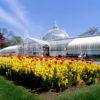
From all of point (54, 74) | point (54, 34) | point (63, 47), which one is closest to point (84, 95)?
point (54, 74)

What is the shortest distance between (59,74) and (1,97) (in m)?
1.91

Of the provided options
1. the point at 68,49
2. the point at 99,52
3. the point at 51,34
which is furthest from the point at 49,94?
the point at 51,34

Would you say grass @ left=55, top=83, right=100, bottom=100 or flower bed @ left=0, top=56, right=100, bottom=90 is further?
flower bed @ left=0, top=56, right=100, bottom=90

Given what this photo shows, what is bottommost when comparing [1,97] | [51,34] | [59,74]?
[1,97]

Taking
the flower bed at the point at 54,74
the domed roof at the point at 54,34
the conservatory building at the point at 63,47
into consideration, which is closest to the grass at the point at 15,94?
the flower bed at the point at 54,74

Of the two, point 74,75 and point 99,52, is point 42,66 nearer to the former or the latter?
point 74,75

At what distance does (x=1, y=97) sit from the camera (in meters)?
8.47

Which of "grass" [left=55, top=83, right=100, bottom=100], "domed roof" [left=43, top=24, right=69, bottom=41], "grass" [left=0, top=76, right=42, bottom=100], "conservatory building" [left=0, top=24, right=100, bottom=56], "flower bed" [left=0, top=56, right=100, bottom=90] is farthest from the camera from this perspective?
"domed roof" [left=43, top=24, right=69, bottom=41]

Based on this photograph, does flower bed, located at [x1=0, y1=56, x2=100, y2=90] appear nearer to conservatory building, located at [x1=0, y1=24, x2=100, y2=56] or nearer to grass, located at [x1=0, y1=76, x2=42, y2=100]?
grass, located at [x1=0, y1=76, x2=42, y2=100]

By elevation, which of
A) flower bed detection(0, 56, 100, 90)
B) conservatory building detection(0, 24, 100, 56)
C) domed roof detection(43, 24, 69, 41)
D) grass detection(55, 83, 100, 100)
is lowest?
grass detection(55, 83, 100, 100)

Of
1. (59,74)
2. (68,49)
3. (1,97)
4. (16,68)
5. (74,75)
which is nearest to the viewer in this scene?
(1,97)

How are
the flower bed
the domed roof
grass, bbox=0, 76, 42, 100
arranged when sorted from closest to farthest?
grass, bbox=0, 76, 42, 100 < the flower bed < the domed roof

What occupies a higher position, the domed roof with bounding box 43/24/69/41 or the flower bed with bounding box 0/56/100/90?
the domed roof with bounding box 43/24/69/41

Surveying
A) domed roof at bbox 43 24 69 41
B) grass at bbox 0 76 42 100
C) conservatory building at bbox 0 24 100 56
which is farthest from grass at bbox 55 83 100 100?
domed roof at bbox 43 24 69 41
